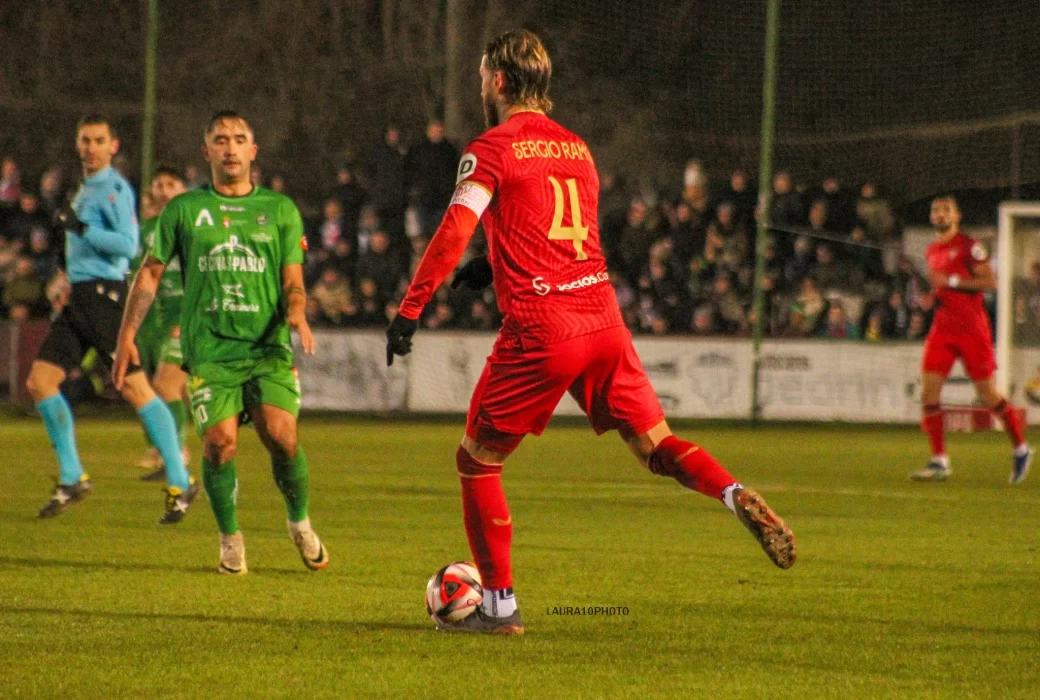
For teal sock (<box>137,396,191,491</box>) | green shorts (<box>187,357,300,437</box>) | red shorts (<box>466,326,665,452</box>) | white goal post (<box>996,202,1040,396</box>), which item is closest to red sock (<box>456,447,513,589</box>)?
red shorts (<box>466,326,665,452</box>)

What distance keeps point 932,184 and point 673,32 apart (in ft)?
12.7

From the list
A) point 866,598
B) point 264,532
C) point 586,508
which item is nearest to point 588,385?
point 866,598

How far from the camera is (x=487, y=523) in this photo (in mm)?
6117

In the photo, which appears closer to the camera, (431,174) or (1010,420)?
(1010,420)

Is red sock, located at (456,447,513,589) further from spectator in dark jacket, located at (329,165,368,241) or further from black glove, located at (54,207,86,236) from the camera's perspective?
spectator in dark jacket, located at (329,165,368,241)

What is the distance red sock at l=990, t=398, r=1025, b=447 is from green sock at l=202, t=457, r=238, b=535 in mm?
7513

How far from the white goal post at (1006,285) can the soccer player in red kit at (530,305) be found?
13596mm

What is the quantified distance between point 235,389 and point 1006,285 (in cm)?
1341

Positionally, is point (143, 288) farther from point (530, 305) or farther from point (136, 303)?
point (530, 305)

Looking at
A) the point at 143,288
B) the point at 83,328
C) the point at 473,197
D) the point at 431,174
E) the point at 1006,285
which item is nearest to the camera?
the point at 473,197

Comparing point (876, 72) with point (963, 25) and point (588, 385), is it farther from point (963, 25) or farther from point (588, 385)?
point (588, 385)

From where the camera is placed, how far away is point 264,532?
9.36m

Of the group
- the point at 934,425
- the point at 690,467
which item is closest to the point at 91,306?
the point at 690,467

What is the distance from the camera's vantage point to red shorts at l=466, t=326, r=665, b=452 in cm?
597
